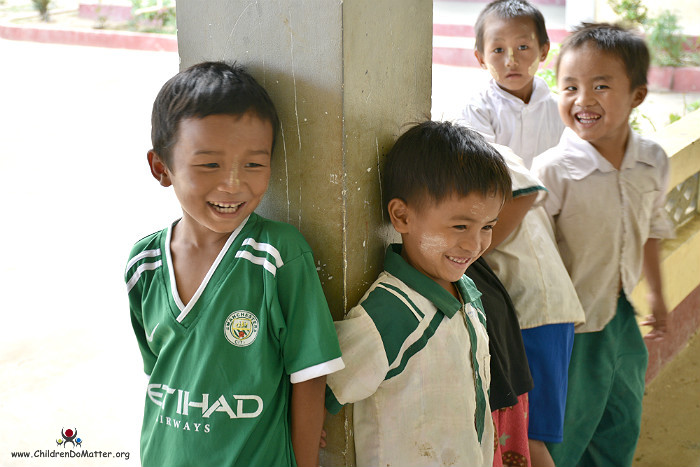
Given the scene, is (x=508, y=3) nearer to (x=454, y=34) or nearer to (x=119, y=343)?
(x=119, y=343)

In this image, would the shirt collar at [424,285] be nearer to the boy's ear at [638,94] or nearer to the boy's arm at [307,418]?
the boy's arm at [307,418]

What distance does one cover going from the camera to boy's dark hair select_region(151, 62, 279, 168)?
1.48 metres

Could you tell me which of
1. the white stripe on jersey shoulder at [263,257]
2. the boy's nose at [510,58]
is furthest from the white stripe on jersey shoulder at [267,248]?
the boy's nose at [510,58]

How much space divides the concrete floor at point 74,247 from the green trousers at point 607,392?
91cm

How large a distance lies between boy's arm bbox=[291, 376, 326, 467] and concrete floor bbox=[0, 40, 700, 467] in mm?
914

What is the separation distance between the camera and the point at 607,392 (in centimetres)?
246

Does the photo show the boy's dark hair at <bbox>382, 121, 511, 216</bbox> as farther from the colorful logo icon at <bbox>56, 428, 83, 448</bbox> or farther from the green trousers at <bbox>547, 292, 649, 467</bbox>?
the colorful logo icon at <bbox>56, 428, 83, 448</bbox>

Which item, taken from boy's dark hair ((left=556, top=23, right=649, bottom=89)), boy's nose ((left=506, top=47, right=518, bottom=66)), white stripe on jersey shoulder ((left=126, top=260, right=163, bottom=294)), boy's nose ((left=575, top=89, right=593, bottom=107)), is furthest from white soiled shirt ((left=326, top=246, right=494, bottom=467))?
boy's nose ((left=506, top=47, right=518, bottom=66))

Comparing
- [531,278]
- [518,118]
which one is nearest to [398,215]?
[531,278]

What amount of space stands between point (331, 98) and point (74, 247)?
3.96 m

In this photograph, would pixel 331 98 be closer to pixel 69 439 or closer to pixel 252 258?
pixel 252 258

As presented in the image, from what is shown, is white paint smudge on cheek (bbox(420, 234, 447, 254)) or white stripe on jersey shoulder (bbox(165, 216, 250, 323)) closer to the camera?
white stripe on jersey shoulder (bbox(165, 216, 250, 323))

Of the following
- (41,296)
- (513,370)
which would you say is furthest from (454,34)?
(513,370)

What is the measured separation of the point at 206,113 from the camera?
1476 millimetres
